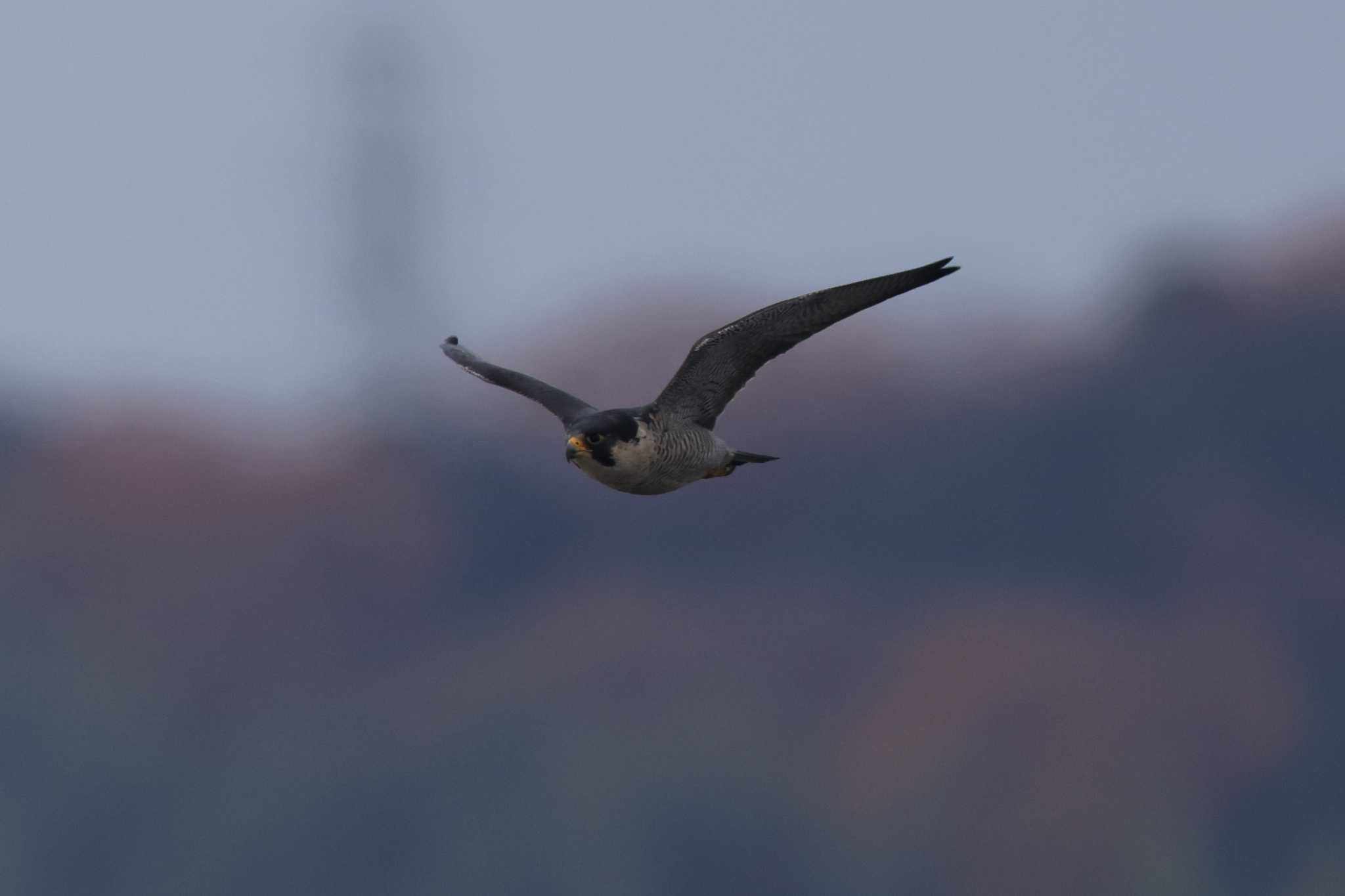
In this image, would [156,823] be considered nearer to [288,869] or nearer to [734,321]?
[288,869]

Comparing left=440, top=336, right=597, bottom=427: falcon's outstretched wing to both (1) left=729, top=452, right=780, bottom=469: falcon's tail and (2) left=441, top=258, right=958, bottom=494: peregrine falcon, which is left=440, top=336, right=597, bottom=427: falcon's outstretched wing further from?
(1) left=729, top=452, right=780, bottom=469: falcon's tail

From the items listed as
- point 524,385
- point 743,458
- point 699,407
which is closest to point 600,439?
point 699,407

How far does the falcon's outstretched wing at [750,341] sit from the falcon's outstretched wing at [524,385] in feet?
2.43

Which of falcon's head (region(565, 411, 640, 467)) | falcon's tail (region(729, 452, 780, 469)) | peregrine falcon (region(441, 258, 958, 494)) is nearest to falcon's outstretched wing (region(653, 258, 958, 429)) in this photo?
peregrine falcon (region(441, 258, 958, 494))

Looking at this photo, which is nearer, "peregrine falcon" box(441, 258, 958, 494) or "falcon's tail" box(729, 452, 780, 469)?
"peregrine falcon" box(441, 258, 958, 494)

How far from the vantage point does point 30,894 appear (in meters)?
72.6

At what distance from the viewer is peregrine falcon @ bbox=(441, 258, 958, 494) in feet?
42.3

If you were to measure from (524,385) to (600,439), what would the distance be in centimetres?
277

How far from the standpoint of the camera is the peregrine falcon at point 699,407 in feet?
42.3

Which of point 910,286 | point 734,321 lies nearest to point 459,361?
point 734,321

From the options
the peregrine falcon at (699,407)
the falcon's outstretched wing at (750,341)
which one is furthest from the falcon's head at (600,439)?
the falcon's outstretched wing at (750,341)

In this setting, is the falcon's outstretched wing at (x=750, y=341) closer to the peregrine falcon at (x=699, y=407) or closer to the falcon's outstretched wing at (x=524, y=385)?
the peregrine falcon at (x=699, y=407)

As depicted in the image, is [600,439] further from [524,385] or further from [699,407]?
[524,385]

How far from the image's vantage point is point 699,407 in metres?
14.2
